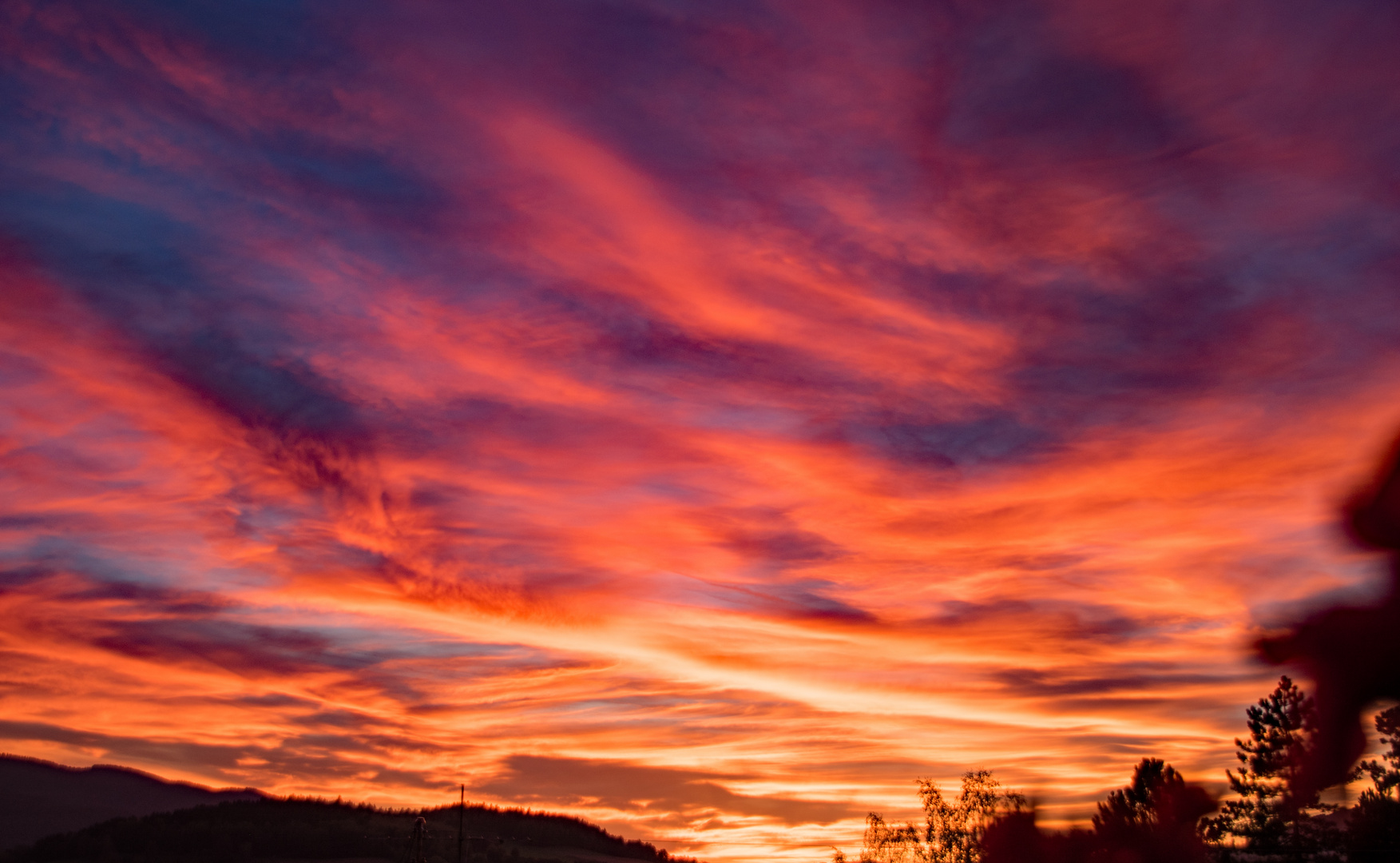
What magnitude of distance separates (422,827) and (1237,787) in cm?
7538

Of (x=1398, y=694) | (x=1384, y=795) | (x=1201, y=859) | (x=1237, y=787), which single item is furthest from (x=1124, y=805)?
(x=1398, y=694)

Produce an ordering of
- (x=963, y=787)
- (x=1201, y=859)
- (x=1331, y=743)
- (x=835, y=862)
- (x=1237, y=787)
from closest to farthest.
Result: (x=1331, y=743) < (x=1201, y=859) < (x=1237, y=787) < (x=963, y=787) < (x=835, y=862)

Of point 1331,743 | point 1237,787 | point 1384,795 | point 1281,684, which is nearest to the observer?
point 1331,743

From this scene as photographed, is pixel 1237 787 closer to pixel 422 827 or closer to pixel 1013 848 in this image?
pixel 1013 848

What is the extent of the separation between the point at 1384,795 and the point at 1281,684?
58.2ft

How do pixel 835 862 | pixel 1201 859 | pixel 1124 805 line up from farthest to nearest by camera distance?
pixel 835 862
pixel 1124 805
pixel 1201 859

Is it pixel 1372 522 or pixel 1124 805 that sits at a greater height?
pixel 1372 522

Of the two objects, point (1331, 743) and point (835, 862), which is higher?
point (1331, 743)

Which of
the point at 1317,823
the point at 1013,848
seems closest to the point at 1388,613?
the point at 1317,823

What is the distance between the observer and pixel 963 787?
99.1 metres

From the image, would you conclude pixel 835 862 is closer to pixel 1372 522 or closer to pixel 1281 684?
pixel 1281 684

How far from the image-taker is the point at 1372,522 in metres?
13.3

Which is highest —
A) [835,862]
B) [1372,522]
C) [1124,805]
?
[1372,522]

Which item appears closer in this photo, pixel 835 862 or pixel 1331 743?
pixel 1331 743
